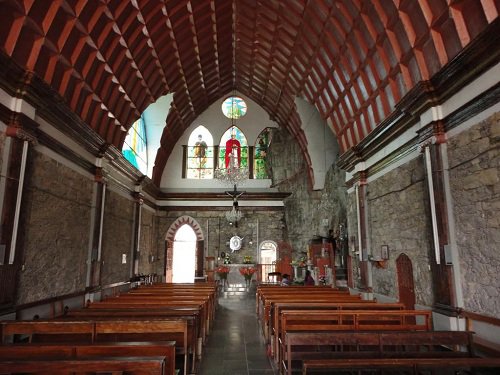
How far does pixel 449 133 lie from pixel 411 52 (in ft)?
6.39

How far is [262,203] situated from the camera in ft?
63.2

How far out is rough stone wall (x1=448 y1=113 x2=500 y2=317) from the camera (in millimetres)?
5238

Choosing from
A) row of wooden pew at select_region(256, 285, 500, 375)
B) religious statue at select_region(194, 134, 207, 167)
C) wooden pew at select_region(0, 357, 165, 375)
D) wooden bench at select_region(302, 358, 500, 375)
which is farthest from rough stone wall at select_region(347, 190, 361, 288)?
religious statue at select_region(194, 134, 207, 167)

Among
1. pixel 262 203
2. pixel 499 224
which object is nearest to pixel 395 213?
pixel 499 224

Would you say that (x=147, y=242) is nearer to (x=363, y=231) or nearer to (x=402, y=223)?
(x=363, y=231)

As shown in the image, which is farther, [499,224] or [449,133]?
[449,133]

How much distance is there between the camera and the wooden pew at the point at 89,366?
9.33ft

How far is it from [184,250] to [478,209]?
1652 cm

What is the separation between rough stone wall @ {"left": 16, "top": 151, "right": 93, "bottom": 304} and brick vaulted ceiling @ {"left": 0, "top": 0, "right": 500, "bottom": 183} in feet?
5.72

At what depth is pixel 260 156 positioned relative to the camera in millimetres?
19656

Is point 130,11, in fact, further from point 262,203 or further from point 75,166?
point 262,203

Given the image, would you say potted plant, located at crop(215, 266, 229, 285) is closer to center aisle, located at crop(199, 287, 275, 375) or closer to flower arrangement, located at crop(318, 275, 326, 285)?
flower arrangement, located at crop(318, 275, 326, 285)

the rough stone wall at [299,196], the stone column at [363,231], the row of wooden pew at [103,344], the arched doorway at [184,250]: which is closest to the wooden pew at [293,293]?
the stone column at [363,231]

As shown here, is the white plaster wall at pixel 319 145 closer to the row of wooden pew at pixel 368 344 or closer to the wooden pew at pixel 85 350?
the row of wooden pew at pixel 368 344
